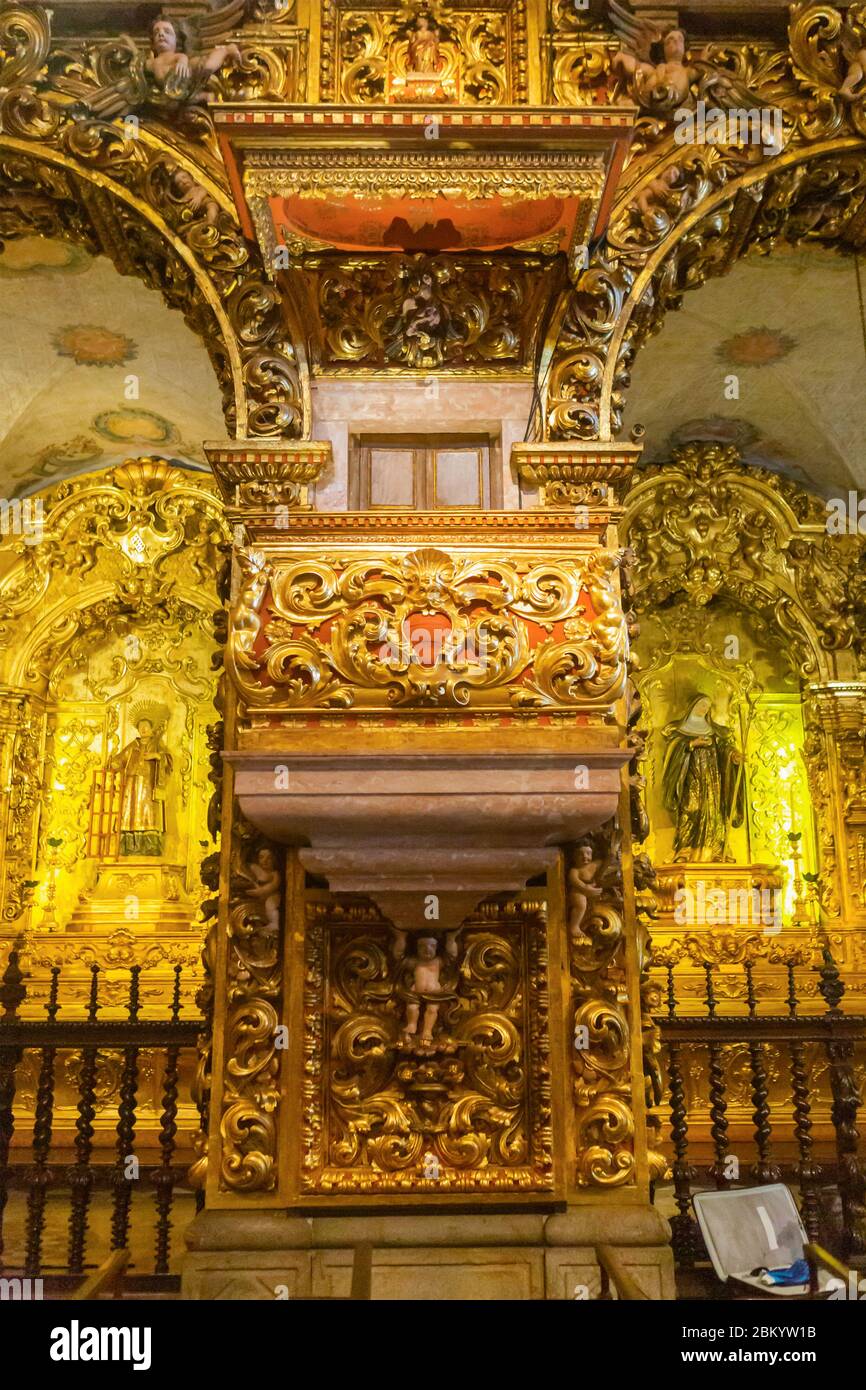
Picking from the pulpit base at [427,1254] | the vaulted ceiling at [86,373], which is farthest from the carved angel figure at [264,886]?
the vaulted ceiling at [86,373]

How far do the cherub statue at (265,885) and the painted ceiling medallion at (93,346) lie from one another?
4551mm

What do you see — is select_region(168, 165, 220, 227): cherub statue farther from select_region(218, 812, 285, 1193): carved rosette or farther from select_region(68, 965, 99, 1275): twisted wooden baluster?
select_region(68, 965, 99, 1275): twisted wooden baluster

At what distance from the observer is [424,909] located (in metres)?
3.26

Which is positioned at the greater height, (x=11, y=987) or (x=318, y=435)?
(x=318, y=435)

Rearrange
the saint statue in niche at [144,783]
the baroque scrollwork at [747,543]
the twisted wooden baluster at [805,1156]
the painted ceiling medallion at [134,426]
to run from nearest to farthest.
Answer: the twisted wooden baluster at [805,1156] < the painted ceiling medallion at [134,426] < the baroque scrollwork at [747,543] < the saint statue in niche at [144,783]

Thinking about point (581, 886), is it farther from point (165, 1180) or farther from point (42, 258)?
point (42, 258)

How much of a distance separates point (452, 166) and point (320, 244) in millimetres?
524

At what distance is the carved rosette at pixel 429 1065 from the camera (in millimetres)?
3314

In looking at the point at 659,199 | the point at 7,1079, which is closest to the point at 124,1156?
the point at 7,1079

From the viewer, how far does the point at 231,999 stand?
340cm

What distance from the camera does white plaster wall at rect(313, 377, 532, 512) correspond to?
3783 mm

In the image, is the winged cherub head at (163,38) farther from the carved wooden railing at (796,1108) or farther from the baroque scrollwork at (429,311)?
the carved wooden railing at (796,1108)
